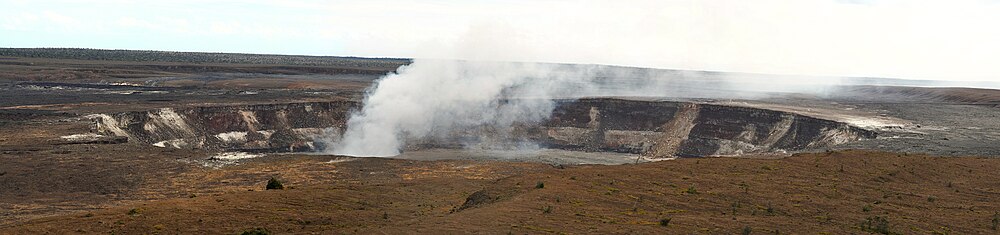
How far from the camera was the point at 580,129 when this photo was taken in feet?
267

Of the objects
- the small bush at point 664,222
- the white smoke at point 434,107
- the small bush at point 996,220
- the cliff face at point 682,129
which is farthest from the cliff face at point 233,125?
the small bush at point 996,220

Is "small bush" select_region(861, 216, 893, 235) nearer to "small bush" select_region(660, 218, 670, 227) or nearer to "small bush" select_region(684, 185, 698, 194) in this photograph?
"small bush" select_region(660, 218, 670, 227)

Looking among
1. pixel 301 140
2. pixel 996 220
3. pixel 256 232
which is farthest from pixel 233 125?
pixel 996 220

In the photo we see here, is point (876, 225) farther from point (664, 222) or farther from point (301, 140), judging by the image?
point (301, 140)

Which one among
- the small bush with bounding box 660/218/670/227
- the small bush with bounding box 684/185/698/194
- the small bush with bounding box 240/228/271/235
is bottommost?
the small bush with bounding box 240/228/271/235

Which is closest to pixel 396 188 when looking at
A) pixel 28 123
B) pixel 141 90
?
pixel 28 123

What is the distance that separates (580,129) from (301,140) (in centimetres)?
2476

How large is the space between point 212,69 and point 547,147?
10204 centimetres

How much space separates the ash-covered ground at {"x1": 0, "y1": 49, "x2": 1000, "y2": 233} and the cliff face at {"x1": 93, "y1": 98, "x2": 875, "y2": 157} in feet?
0.48

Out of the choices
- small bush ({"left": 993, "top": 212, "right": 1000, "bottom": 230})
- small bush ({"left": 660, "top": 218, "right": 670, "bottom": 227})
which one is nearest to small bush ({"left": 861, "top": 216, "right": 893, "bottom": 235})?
small bush ({"left": 993, "top": 212, "right": 1000, "bottom": 230})

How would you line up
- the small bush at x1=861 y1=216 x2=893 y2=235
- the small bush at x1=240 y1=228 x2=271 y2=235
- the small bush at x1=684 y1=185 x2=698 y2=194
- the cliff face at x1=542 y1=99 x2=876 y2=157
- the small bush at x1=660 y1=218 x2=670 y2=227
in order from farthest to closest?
the cliff face at x1=542 y1=99 x2=876 y2=157 → the small bush at x1=684 y1=185 x2=698 y2=194 → the small bush at x1=861 y1=216 x2=893 y2=235 → the small bush at x1=660 y1=218 x2=670 y2=227 → the small bush at x1=240 y1=228 x2=271 y2=235

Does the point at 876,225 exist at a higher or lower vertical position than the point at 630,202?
higher

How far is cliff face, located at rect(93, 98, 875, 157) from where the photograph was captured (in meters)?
64.1

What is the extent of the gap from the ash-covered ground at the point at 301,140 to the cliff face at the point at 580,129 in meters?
0.15
